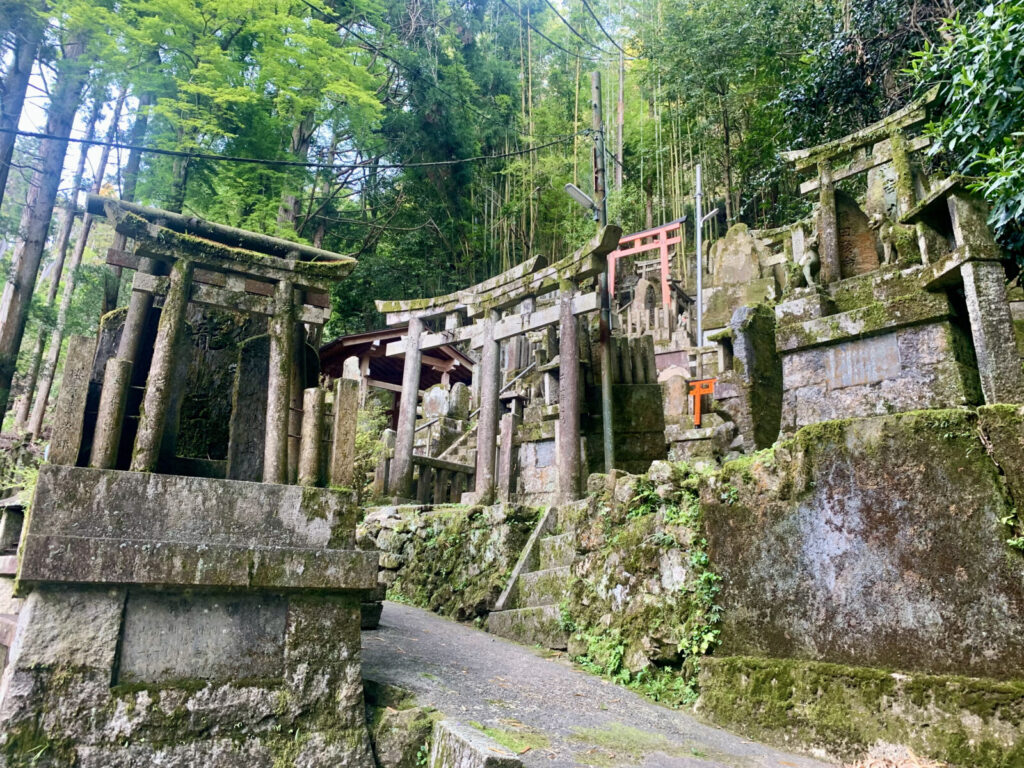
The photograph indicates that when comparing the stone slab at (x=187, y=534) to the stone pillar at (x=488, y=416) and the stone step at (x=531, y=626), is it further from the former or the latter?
the stone pillar at (x=488, y=416)

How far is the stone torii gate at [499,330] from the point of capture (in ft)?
28.6

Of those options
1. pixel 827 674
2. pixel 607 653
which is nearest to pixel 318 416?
pixel 607 653

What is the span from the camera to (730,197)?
26625 mm

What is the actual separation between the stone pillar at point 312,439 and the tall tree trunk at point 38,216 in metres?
6.87

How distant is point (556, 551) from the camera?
7484mm

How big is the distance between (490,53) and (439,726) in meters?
28.1

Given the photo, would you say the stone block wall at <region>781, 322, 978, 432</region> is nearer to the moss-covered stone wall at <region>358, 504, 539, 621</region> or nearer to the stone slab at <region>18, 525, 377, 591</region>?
the moss-covered stone wall at <region>358, 504, 539, 621</region>

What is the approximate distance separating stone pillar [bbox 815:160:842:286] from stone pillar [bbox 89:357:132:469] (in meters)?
6.53

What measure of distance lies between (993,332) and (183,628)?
6.04m

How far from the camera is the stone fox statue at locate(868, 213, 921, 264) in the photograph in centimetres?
620

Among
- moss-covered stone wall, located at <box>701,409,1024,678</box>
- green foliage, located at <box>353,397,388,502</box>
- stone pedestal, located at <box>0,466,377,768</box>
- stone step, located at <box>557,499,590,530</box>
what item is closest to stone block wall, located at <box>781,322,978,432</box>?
moss-covered stone wall, located at <box>701,409,1024,678</box>

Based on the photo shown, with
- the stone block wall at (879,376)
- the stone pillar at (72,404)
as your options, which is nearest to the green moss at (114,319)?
the stone pillar at (72,404)

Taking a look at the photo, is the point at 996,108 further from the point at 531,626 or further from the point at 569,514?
the point at 531,626

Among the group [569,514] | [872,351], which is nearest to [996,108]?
[872,351]
